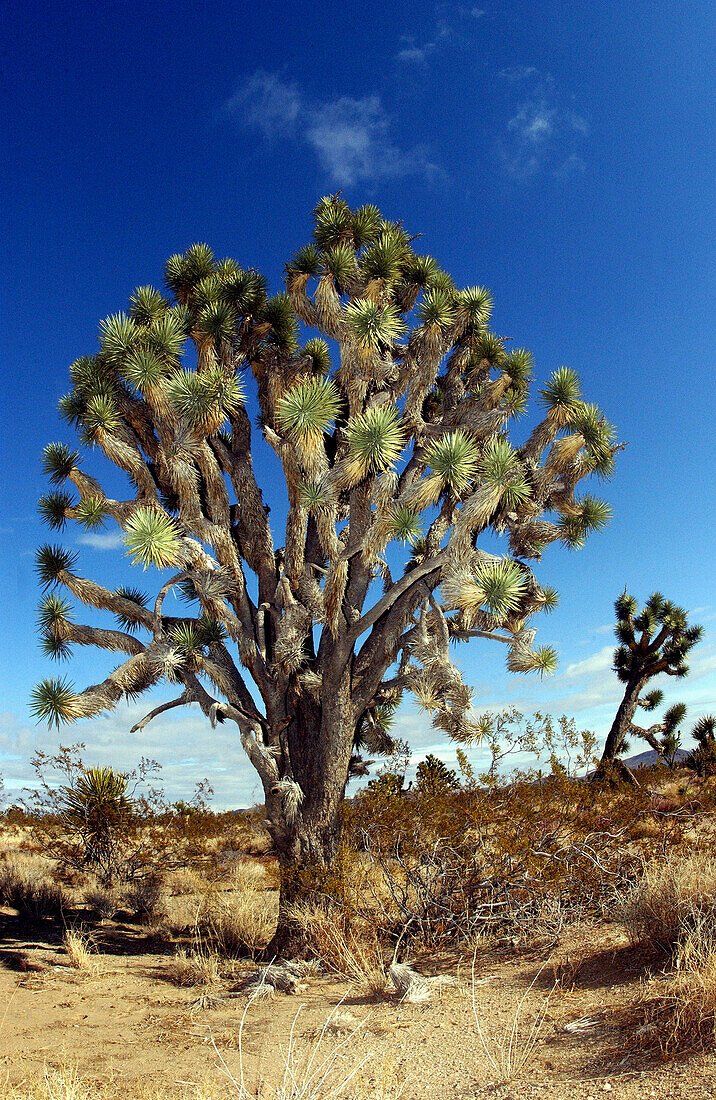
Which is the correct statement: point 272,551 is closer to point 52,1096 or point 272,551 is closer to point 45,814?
point 45,814

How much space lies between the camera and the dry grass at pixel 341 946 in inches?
262

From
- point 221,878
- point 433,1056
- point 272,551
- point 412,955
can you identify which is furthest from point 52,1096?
point 221,878

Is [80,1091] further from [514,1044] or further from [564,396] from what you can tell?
[564,396]

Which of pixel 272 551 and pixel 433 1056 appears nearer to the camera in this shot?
pixel 433 1056

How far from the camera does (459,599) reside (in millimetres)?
8156

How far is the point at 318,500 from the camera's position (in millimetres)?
8656

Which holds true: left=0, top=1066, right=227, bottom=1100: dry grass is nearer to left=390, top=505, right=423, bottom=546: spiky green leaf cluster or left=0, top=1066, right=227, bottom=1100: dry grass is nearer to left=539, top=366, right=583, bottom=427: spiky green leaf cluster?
left=390, top=505, right=423, bottom=546: spiky green leaf cluster

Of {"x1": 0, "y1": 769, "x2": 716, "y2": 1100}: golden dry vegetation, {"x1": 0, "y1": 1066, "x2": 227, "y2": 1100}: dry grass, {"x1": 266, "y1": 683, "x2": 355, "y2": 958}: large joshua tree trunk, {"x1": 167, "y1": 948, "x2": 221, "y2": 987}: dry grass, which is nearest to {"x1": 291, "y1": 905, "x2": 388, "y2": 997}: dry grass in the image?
{"x1": 0, "y1": 769, "x2": 716, "y2": 1100}: golden dry vegetation

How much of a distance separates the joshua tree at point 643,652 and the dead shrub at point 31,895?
14129mm

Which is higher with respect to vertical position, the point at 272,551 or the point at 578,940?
the point at 272,551

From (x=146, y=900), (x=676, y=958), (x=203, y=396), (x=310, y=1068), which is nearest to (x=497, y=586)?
(x=676, y=958)

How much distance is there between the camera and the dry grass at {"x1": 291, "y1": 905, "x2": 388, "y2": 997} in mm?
6664

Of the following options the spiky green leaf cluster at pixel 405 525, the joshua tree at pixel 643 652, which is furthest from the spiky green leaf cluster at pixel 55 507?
the joshua tree at pixel 643 652

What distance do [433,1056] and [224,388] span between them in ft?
24.7
